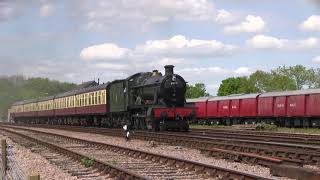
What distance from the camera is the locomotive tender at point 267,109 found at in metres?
37.9

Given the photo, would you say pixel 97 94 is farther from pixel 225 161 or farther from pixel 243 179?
pixel 243 179

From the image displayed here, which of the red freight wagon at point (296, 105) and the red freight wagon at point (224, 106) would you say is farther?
the red freight wagon at point (224, 106)

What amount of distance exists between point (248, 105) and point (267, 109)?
3.21m

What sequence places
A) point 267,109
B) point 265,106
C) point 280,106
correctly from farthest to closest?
point 265,106
point 267,109
point 280,106

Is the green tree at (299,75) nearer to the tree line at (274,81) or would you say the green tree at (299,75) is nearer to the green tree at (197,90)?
the tree line at (274,81)

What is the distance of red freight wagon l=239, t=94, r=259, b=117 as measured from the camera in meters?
45.6

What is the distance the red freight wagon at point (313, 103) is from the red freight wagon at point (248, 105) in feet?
26.4

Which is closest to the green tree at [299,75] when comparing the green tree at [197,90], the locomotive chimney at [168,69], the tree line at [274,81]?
the tree line at [274,81]

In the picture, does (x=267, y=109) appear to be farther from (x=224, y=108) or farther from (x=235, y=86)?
(x=235, y=86)

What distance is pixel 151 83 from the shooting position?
29516mm

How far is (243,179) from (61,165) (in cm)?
643

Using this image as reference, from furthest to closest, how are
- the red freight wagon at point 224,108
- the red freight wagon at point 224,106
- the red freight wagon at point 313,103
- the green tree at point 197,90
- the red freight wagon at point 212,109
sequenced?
the green tree at point 197,90
the red freight wagon at point 212,109
the red freight wagon at point 224,108
the red freight wagon at point 224,106
the red freight wagon at point 313,103

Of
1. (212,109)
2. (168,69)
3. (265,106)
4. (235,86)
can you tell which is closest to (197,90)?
(235,86)

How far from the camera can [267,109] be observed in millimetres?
43531
